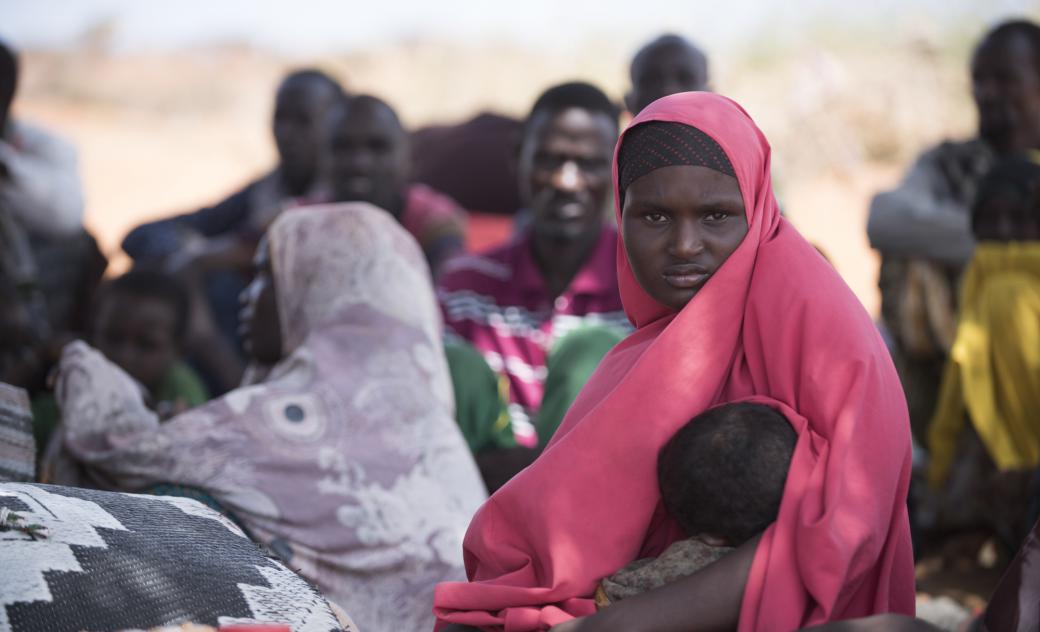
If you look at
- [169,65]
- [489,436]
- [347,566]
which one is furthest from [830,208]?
[169,65]

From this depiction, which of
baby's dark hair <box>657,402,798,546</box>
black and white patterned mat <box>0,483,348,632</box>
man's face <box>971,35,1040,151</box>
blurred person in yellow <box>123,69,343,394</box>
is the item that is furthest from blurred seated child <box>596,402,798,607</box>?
blurred person in yellow <box>123,69,343,394</box>

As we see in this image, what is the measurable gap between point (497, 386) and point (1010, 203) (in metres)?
2.41

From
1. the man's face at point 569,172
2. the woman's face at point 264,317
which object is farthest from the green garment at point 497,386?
the man's face at point 569,172

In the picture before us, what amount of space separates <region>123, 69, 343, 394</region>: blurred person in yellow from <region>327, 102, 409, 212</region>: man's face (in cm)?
53

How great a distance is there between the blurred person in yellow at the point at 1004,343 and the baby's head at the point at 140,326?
133 inches

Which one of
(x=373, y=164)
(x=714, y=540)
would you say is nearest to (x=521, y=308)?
(x=373, y=164)

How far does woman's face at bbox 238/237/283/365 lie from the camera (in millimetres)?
4312

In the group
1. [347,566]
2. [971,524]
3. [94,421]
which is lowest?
[971,524]

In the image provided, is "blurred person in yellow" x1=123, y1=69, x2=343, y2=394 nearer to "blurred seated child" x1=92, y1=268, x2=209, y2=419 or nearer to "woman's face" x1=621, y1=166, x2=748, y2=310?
"blurred seated child" x1=92, y1=268, x2=209, y2=419

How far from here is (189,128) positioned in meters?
22.8

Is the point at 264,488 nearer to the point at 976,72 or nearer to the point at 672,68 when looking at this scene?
the point at 672,68

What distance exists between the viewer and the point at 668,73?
256 inches

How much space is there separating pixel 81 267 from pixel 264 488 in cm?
355

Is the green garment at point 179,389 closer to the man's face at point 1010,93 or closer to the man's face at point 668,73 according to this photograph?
the man's face at point 668,73
